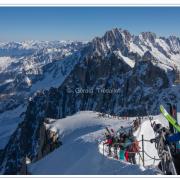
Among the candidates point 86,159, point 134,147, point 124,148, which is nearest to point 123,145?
point 124,148

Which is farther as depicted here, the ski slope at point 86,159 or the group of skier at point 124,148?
the group of skier at point 124,148

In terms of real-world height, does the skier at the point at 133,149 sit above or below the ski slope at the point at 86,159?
above

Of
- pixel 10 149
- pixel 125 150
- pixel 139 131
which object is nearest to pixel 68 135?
pixel 139 131

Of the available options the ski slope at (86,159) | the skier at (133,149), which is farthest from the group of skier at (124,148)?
the ski slope at (86,159)

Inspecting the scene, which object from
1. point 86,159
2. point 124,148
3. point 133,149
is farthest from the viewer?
point 86,159

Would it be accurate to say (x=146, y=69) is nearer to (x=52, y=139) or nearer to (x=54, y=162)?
(x=52, y=139)

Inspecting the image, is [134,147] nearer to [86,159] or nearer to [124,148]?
[124,148]

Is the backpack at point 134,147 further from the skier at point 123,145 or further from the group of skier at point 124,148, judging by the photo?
the skier at point 123,145

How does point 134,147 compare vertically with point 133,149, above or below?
above

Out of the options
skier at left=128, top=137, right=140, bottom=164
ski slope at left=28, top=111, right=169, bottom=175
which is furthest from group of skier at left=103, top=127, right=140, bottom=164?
ski slope at left=28, top=111, right=169, bottom=175

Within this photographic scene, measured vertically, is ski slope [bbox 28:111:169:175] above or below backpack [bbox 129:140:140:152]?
below

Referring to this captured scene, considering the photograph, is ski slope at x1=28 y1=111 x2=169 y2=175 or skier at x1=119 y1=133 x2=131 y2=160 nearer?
ski slope at x1=28 y1=111 x2=169 y2=175

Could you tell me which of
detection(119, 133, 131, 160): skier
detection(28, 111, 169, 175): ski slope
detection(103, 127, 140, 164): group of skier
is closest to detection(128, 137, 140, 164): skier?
detection(103, 127, 140, 164): group of skier

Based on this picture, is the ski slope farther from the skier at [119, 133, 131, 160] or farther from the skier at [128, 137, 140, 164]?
the skier at [128, 137, 140, 164]
